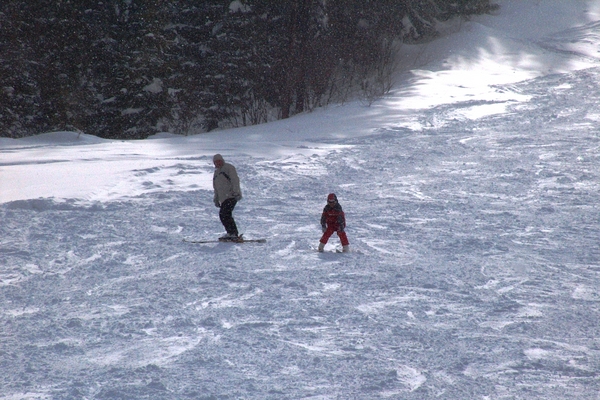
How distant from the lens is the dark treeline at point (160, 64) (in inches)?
1083

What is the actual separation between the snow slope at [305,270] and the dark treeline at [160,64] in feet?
25.0

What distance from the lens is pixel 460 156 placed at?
17.8m

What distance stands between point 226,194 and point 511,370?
5693mm

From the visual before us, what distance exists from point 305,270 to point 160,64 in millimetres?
21108

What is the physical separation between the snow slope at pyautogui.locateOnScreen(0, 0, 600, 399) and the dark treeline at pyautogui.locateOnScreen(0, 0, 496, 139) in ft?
25.0

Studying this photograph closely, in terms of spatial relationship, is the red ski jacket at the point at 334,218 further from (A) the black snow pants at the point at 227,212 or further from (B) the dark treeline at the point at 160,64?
(B) the dark treeline at the point at 160,64

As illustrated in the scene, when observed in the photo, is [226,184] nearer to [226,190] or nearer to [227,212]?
[226,190]

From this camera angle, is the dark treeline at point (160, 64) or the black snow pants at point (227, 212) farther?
the dark treeline at point (160, 64)

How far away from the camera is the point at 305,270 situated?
8.97 m

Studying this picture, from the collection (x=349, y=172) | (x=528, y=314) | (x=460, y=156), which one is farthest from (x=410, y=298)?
(x=460, y=156)

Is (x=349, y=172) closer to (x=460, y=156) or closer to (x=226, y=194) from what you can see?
(x=460, y=156)

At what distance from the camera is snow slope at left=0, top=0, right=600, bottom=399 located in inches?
229

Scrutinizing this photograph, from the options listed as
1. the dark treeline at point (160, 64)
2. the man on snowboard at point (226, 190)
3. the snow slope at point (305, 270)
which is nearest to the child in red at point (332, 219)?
the snow slope at point (305, 270)

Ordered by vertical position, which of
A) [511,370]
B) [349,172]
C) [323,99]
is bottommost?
[511,370]
